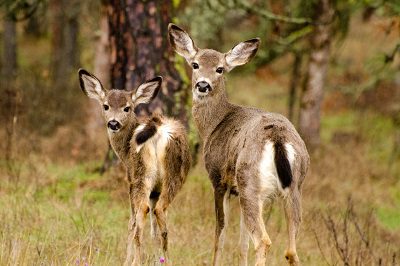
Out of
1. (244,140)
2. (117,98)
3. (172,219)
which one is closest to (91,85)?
(117,98)

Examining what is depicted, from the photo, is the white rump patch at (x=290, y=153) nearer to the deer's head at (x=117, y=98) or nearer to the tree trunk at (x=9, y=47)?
the deer's head at (x=117, y=98)

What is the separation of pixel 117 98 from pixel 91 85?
0.47m

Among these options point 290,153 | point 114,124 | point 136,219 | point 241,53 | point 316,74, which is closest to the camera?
point 290,153

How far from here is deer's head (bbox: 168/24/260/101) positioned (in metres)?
7.79

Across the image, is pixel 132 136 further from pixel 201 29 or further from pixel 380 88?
pixel 380 88

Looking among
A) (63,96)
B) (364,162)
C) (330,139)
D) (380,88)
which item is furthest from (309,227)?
(380,88)

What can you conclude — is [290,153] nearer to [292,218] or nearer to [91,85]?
[292,218]

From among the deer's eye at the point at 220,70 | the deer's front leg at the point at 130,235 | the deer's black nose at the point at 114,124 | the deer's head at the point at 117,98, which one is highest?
the deer's eye at the point at 220,70

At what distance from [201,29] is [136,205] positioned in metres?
14.9

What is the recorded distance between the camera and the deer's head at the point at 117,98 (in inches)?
313

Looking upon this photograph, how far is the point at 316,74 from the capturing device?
17.0 metres

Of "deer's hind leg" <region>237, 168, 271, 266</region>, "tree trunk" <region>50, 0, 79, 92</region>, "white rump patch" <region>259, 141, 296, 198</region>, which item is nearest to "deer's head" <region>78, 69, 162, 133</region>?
"deer's hind leg" <region>237, 168, 271, 266</region>

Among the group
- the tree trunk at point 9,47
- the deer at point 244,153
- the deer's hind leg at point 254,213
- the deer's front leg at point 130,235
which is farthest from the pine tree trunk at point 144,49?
the tree trunk at point 9,47

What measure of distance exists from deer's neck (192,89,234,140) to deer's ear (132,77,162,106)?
0.58 meters
